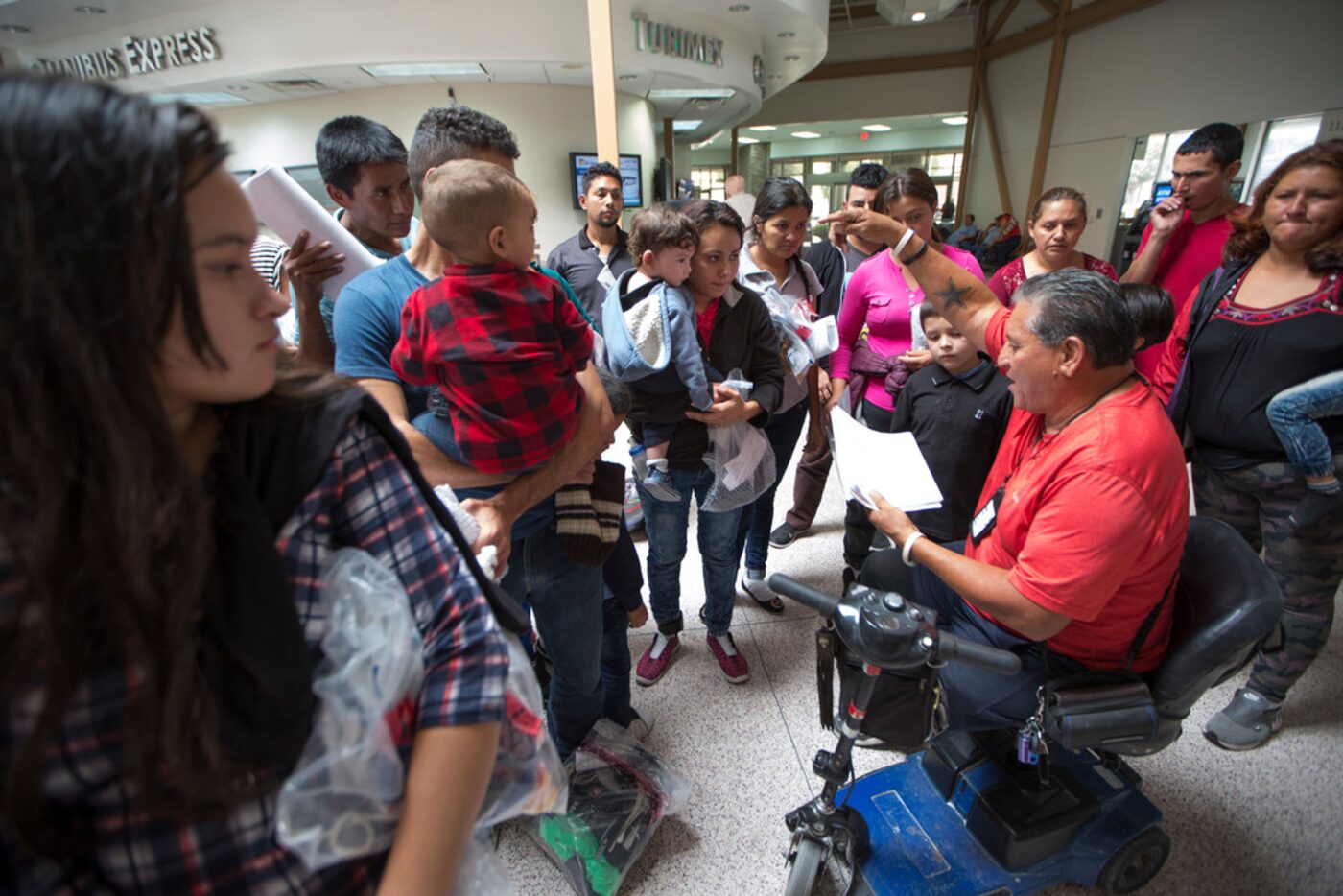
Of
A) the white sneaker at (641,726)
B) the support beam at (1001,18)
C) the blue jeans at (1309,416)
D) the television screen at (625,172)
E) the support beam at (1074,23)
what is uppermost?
the support beam at (1001,18)

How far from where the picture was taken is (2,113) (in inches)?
16.1

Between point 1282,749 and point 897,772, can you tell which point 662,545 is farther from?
point 1282,749

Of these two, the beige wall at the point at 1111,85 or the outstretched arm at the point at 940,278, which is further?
the beige wall at the point at 1111,85

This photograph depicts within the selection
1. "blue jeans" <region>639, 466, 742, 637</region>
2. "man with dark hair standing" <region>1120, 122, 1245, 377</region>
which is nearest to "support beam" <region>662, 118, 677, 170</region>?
"man with dark hair standing" <region>1120, 122, 1245, 377</region>

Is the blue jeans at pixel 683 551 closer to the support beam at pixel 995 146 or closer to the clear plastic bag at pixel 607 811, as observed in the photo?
the clear plastic bag at pixel 607 811

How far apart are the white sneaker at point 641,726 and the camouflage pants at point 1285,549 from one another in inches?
79.1

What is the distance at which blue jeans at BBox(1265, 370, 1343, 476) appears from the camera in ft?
5.22

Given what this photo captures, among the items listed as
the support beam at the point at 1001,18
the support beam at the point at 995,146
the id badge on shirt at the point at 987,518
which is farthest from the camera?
the support beam at the point at 995,146

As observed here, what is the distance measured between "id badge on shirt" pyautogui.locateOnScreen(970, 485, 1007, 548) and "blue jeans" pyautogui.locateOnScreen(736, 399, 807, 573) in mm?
798

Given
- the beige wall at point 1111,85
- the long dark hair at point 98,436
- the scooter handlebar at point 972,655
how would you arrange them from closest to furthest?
the long dark hair at point 98,436 → the scooter handlebar at point 972,655 → the beige wall at point 1111,85

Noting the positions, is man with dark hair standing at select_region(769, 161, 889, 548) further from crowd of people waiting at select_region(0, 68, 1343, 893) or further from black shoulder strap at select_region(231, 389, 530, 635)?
black shoulder strap at select_region(231, 389, 530, 635)

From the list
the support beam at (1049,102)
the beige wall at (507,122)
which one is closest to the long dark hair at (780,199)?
the beige wall at (507,122)

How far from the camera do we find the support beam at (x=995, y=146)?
1030 centimetres

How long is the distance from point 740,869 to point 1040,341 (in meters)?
1.58
